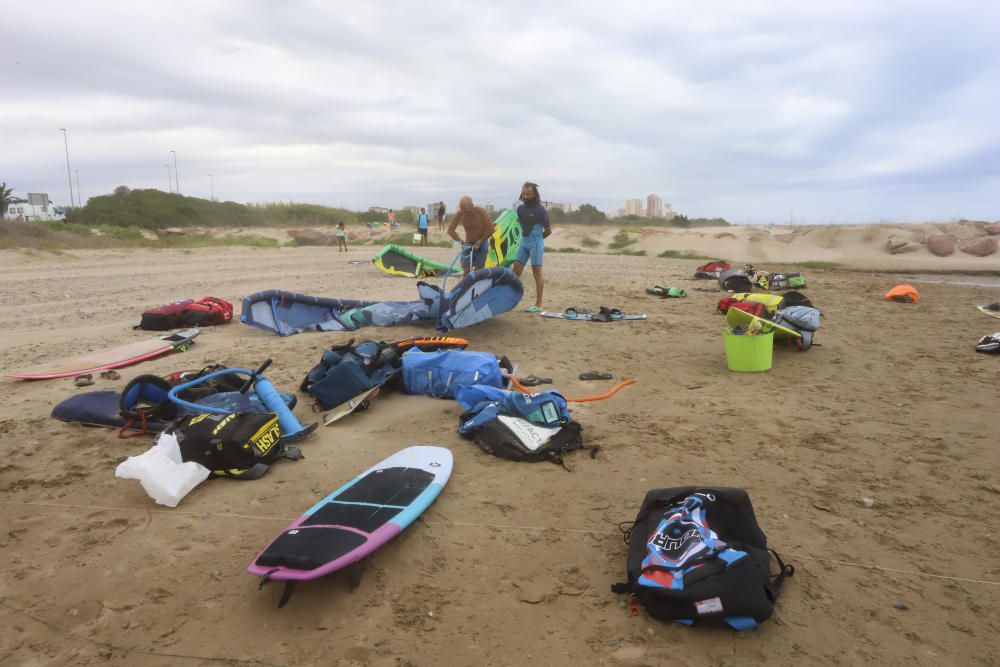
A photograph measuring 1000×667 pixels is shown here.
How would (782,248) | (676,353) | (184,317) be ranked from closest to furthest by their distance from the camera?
(676,353), (184,317), (782,248)

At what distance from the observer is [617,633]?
209 cm

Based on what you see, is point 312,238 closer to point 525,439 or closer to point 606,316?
point 606,316

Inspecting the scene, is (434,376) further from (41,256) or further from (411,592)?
(41,256)

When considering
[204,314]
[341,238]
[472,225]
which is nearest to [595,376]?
[472,225]

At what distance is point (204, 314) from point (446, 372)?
4095 mm

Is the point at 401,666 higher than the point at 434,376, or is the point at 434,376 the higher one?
the point at 434,376

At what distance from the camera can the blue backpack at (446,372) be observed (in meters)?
4.52

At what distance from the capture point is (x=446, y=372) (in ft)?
15.0

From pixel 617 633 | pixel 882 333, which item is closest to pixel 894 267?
pixel 882 333

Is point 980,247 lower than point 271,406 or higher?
higher

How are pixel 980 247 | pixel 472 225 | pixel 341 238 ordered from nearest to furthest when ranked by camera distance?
1. pixel 472 225
2. pixel 980 247
3. pixel 341 238

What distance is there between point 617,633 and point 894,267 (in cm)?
1966

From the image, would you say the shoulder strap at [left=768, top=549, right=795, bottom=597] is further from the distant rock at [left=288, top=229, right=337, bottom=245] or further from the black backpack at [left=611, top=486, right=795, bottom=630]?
the distant rock at [left=288, top=229, right=337, bottom=245]

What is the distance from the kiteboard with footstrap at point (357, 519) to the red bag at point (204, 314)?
4830 millimetres
